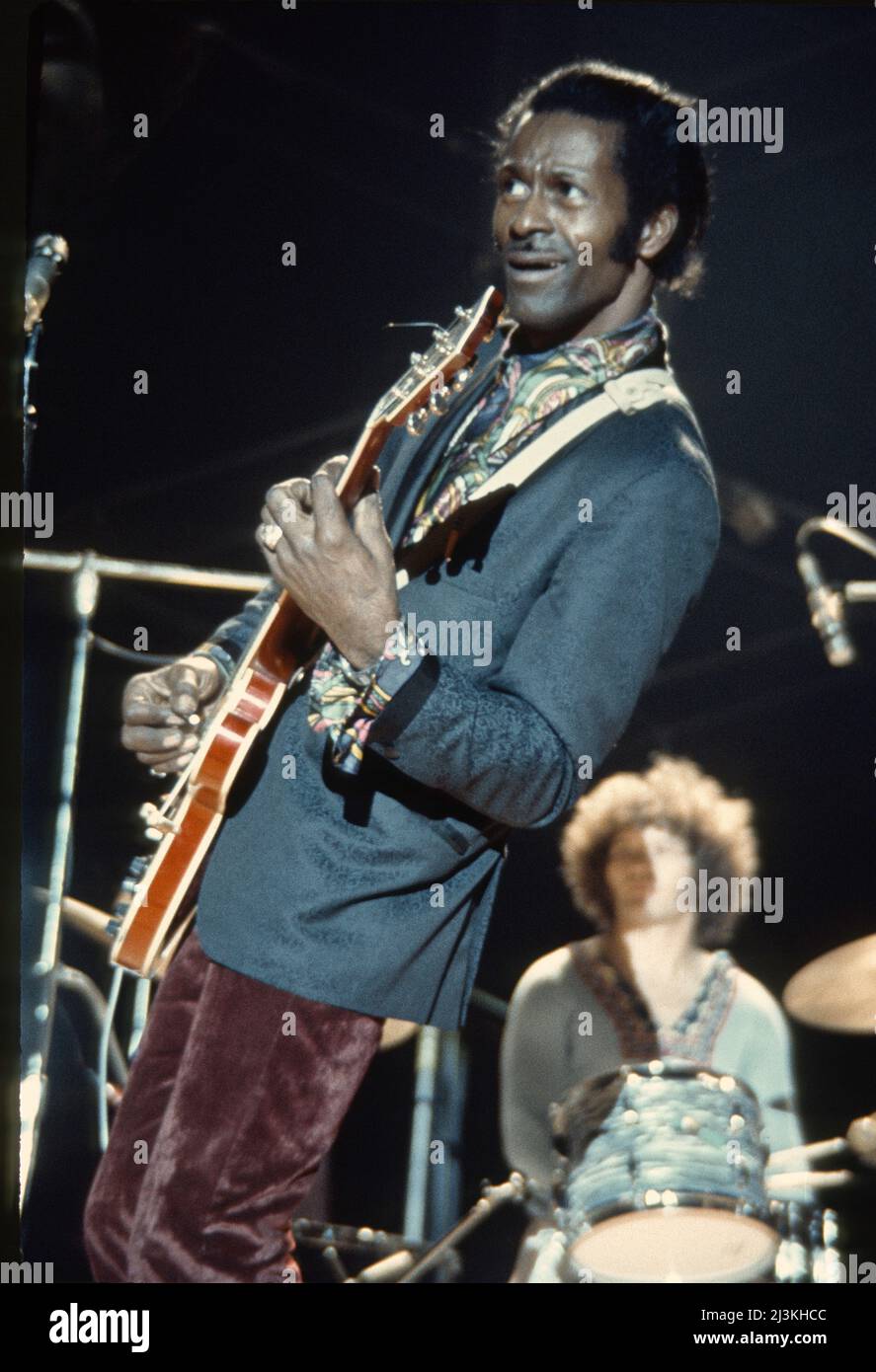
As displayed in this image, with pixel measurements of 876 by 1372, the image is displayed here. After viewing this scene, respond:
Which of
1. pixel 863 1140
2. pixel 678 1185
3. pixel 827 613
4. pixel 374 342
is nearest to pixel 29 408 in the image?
pixel 374 342

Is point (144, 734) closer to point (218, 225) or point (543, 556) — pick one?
point (543, 556)

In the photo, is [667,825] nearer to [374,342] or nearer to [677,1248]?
[677,1248]

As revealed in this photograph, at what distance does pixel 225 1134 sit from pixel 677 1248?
0.82 metres

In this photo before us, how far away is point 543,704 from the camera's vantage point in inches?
82.2

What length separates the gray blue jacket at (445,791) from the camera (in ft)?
7.01

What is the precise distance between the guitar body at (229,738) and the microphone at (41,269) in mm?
961

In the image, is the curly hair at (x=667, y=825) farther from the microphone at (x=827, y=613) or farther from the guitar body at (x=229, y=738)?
the guitar body at (x=229, y=738)

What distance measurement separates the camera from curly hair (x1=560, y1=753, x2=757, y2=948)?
259 cm

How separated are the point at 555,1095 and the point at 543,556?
2.98ft

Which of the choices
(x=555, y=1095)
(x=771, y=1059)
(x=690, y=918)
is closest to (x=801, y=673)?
(x=690, y=918)

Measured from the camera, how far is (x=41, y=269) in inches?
113

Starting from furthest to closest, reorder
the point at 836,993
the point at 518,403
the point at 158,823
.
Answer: the point at 836,993 < the point at 518,403 < the point at 158,823

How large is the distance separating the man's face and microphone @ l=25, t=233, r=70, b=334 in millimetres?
899

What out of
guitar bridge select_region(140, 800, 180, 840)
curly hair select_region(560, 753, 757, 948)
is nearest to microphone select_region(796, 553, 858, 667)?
curly hair select_region(560, 753, 757, 948)
